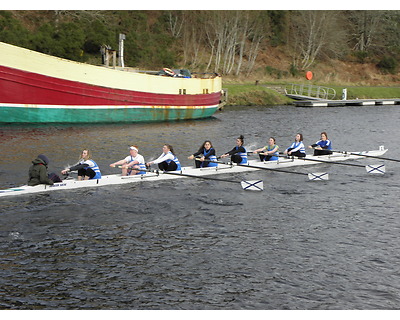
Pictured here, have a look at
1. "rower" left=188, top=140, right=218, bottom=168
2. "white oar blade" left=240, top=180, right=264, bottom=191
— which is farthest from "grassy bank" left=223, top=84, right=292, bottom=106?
"white oar blade" left=240, top=180, right=264, bottom=191

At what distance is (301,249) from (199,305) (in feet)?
15.9

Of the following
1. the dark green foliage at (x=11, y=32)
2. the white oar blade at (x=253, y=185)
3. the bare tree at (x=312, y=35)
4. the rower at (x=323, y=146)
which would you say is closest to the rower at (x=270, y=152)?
the rower at (x=323, y=146)

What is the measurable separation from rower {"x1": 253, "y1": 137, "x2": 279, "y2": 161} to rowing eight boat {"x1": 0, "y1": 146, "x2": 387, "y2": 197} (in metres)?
0.45

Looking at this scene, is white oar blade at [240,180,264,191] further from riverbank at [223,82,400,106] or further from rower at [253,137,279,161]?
riverbank at [223,82,400,106]

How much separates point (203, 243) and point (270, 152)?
39.9 feet

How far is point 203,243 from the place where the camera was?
651 inches

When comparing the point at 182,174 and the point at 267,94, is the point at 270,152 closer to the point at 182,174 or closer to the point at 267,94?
the point at 182,174

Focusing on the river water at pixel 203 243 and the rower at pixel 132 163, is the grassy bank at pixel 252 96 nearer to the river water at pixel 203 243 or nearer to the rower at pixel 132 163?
the river water at pixel 203 243

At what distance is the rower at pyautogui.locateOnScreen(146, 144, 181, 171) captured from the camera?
23953 mm

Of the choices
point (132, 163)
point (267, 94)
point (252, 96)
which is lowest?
point (132, 163)

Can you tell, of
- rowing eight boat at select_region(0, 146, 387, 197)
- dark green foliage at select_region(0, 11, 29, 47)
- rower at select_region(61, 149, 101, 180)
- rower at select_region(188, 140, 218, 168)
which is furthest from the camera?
dark green foliage at select_region(0, 11, 29, 47)

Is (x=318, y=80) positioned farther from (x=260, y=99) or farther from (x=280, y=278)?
(x=280, y=278)

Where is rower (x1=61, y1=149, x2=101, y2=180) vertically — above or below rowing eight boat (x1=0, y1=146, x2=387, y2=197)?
above

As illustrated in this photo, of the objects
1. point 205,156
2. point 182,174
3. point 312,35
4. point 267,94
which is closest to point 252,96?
point 267,94
